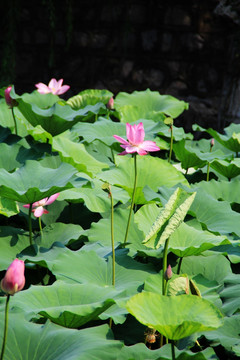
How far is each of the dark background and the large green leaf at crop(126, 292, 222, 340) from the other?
3758mm

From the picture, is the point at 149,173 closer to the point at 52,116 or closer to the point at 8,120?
the point at 52,116

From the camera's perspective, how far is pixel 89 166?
150 centimetres

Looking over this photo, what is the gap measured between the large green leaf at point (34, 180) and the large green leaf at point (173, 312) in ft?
1.39

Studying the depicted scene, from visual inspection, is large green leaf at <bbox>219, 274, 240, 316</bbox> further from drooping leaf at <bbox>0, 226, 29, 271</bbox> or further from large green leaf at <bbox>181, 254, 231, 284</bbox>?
drooping leaf at <bbox>0, 226, 29, 271</bbox>

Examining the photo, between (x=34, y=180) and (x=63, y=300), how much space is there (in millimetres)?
435

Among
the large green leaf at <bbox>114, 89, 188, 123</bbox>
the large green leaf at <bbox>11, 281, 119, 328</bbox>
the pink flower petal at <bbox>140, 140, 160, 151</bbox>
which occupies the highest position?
the pink flower petal at <bbox>140, 140, 160, 151</bbox>

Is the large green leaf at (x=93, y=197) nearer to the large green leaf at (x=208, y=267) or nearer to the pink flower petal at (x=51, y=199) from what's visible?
the pink flower petal at (x=51, y=199)

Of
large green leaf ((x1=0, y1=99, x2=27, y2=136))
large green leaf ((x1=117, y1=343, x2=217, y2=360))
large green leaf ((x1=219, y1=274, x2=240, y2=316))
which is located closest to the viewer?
large green leaf ((x1=117, y1=343, x2=217, y2=360))

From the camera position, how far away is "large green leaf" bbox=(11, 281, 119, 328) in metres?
0.79

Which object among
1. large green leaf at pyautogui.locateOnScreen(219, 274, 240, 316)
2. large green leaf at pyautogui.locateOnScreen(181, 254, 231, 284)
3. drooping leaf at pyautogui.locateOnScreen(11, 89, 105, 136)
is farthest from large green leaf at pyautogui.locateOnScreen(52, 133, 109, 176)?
large green leaf at pyautogui.locateOnScreen(219, 274, 240, 316)

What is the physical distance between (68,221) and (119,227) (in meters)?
0.20

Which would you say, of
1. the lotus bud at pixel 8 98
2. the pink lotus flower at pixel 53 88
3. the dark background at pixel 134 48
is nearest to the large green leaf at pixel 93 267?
the lotus bud at pixel 8 98

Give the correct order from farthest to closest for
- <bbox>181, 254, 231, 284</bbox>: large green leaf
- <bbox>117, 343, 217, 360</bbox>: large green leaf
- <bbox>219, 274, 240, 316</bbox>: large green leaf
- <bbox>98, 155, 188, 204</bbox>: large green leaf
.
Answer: <bbox>98, 155, 188, 204</bbox>: large green leaf < <bbox>181, 254, 231, 284</bbox>: large green leaf < <bbox>219, 274, 240, 316</bbox>: large green leaf < <bbox>117, 343, 217, 360</bbox>: large green leaf

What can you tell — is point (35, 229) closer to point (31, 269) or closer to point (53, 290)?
point (31, 269)
